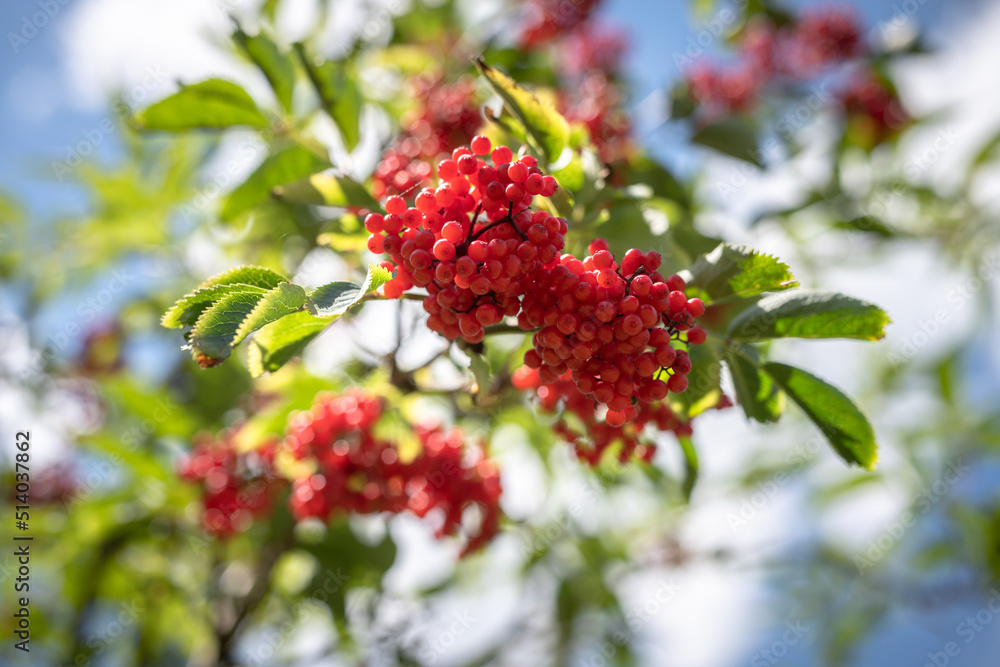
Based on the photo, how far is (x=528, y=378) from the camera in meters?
1.78

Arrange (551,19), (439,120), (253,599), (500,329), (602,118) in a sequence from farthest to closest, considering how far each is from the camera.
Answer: (551,19) → (253,599) → (602,118) → (439,120) → (500,329)

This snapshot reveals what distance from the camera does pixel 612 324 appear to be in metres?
1.28

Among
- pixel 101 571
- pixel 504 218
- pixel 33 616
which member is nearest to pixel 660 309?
pixel 504 218

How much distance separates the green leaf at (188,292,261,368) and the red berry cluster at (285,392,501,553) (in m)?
1.25

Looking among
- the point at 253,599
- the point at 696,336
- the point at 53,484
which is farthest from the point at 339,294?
the point at 53,484

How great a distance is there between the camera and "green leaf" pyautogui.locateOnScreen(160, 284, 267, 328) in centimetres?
117

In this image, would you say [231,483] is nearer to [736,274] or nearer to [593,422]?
[593,422]

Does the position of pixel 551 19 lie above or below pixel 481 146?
below

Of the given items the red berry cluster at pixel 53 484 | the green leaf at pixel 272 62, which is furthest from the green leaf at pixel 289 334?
the red berry cluster at pixel 53 484

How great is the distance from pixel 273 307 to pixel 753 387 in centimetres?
112

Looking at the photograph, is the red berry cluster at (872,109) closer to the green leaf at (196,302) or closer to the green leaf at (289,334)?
the green leaf at (289,334)

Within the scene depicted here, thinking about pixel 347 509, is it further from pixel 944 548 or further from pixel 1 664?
pixel 944 548

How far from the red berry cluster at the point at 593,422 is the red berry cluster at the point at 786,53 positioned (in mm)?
2846

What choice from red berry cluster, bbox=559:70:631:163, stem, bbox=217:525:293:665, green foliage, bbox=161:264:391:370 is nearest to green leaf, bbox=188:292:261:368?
green foliage, bbox=161:264:391:370
